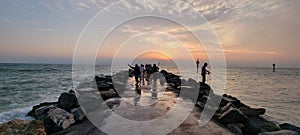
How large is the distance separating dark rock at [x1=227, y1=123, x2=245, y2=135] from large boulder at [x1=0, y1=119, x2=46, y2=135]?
606cm

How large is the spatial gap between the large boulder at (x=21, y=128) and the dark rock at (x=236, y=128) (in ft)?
19.9

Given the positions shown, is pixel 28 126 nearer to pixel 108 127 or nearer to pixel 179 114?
pixel 108 127

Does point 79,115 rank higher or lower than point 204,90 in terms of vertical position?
lower

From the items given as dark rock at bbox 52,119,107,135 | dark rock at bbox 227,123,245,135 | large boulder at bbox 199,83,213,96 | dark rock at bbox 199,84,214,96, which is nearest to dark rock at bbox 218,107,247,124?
dark rock at bbox 227,123,245,135

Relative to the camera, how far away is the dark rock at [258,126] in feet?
26.2

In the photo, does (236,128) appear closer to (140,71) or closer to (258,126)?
(258,126)

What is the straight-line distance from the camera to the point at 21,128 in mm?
5785

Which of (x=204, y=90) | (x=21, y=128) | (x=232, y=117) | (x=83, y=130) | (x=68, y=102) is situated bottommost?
(x=83, y=130)

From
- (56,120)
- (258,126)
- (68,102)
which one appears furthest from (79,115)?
(258,126)

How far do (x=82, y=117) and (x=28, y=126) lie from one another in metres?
3.08

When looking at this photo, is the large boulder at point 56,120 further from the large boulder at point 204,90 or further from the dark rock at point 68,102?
the large boulder at point 204,90

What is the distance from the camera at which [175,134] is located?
22.0 feet

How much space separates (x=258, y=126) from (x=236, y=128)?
1.04 m

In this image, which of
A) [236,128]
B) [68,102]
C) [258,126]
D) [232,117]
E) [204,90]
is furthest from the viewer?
[204,90]
